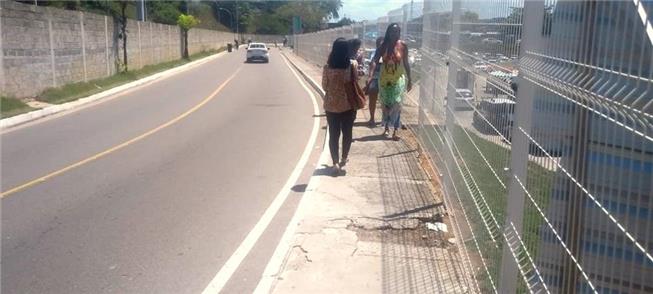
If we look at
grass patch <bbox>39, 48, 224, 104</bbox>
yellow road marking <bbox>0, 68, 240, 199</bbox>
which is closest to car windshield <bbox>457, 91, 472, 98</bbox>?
yellow road marking <bbox>0, 68, 240, 199</bbox>

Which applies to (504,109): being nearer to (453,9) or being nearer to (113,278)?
(453,9)

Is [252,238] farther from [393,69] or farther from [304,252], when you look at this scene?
[393,69]

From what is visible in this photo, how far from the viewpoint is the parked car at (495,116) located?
3.50 m

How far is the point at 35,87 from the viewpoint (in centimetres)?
1866

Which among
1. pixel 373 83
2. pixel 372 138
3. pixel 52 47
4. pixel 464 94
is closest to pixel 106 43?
pixel 52 47

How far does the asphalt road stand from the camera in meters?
4.85

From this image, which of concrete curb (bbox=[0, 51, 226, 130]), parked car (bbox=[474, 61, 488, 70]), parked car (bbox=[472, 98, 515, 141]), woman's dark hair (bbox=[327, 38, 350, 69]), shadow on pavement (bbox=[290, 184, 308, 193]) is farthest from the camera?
concrete curb (bbox=[0, 51, 226, 130])

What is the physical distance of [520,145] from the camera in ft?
9.98

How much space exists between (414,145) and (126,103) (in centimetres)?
1110

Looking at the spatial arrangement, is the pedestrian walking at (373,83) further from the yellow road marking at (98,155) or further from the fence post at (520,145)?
the fence post at (520,145)

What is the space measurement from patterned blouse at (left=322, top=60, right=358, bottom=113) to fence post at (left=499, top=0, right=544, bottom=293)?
4660mm

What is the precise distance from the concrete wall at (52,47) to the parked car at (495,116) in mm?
15373

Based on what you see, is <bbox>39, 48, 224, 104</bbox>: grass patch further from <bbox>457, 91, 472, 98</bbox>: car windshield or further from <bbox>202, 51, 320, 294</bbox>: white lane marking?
<bbox>457, 91, 472, 98</bbox>: car windshield

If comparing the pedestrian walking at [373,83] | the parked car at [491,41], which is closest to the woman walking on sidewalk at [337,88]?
the pedestrian walking at [373,83]
